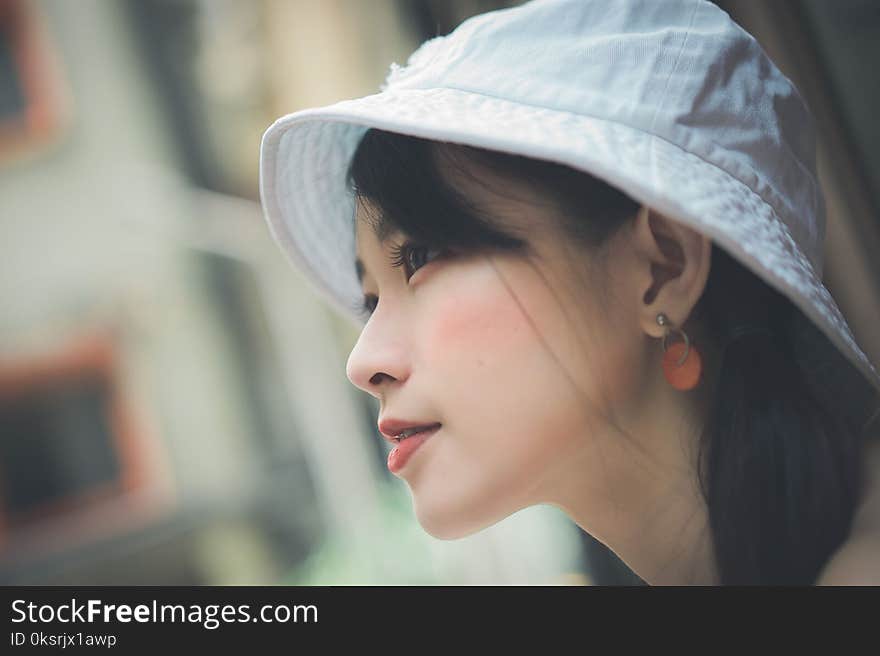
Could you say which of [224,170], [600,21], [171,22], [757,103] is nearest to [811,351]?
[757,103]

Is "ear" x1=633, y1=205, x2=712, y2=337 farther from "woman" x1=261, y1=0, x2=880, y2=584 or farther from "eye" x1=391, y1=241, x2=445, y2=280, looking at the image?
"eye" x1=391, y1=241, x2=445, y2=280

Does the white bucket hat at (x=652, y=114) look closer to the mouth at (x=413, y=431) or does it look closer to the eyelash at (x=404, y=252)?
the eyelash at (x=404, y=252)

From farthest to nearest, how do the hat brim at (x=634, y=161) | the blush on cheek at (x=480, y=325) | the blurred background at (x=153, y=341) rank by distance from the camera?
the blurred background at (x=153, y=341)
the blush on cheek at (x=480, y=325)
the hat brim at (x=634, y=161)

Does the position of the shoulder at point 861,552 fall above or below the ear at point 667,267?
below

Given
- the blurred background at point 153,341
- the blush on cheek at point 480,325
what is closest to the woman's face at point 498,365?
the blush on cheek at point 480,325

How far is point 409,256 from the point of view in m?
0.67

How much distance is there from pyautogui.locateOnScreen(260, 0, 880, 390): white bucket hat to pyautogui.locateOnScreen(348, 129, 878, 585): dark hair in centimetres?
6

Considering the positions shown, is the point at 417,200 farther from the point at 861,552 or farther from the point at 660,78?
the point at 861,552

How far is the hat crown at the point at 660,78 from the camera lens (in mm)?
581

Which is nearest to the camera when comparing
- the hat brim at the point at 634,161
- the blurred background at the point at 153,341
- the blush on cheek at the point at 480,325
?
the hat brim at the point at 634,161

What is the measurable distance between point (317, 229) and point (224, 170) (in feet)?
6.39

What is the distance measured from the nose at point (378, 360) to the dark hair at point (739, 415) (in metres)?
0.09

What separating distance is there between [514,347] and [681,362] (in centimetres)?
15

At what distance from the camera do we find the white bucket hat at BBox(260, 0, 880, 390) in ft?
1.74
